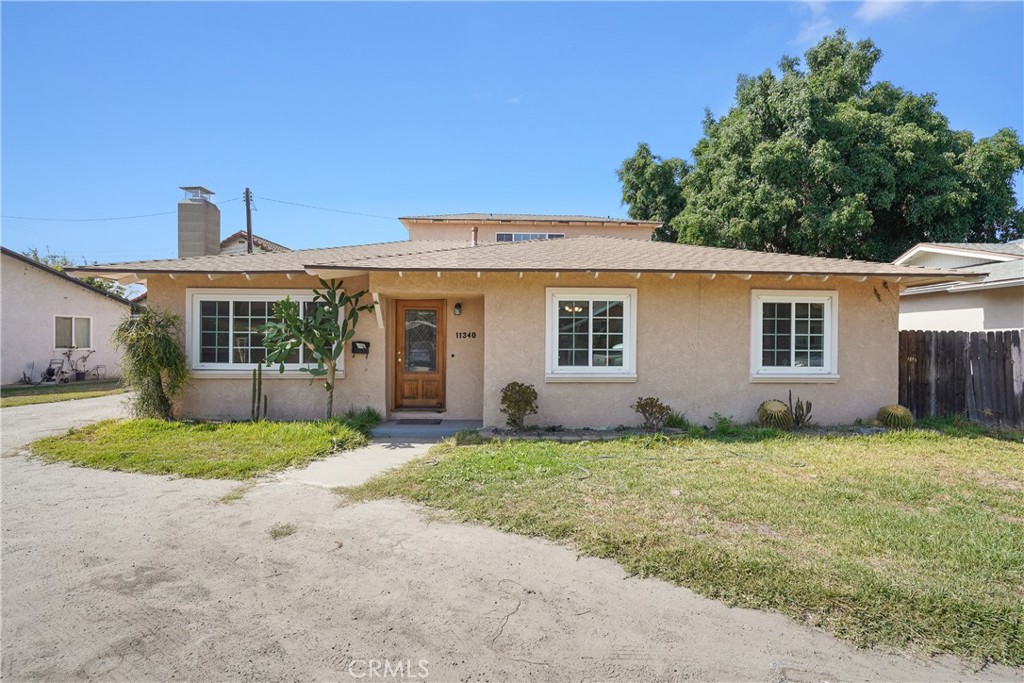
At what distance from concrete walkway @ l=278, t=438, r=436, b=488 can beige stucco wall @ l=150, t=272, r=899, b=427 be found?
1619 mm

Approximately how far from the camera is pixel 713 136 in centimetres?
2452

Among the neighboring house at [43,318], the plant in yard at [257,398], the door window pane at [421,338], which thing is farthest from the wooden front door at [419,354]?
the neighboring house at [43,318]

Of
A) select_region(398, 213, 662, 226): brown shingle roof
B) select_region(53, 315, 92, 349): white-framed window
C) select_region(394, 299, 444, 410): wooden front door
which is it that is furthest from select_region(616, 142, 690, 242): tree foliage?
select_region(53, 315, 92, 349): white-framed window

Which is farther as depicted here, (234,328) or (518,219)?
(518,219)

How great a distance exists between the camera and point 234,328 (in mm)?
9695

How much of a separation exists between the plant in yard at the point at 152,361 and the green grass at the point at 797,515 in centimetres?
541

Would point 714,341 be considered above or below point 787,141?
below

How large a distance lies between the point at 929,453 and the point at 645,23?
9.31 meters

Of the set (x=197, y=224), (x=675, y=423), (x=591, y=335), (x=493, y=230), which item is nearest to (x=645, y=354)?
(x=591, y=335)

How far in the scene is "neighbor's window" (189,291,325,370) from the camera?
9.66m

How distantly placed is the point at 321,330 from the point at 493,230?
10641 millimetres

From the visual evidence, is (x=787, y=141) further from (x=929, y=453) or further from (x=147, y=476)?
(x=147, y=476)

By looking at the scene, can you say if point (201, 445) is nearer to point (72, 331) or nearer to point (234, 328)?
point (234, 328)

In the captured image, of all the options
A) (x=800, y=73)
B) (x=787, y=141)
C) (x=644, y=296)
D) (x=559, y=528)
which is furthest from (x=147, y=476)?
(x=800, y=73)
